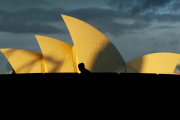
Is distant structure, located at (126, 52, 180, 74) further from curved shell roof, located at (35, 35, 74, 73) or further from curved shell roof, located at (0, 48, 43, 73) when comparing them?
curved shell roof, located at (0, 48, 43, 73)

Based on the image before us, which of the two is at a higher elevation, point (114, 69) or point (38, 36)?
point (38, 36)

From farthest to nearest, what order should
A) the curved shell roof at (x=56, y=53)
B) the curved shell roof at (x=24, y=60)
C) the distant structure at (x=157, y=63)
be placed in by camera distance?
the curved shell roof at (x=24, y=60), the curved shell roof at (x=56, y=53), the distant structure at (x=157, y=63)
